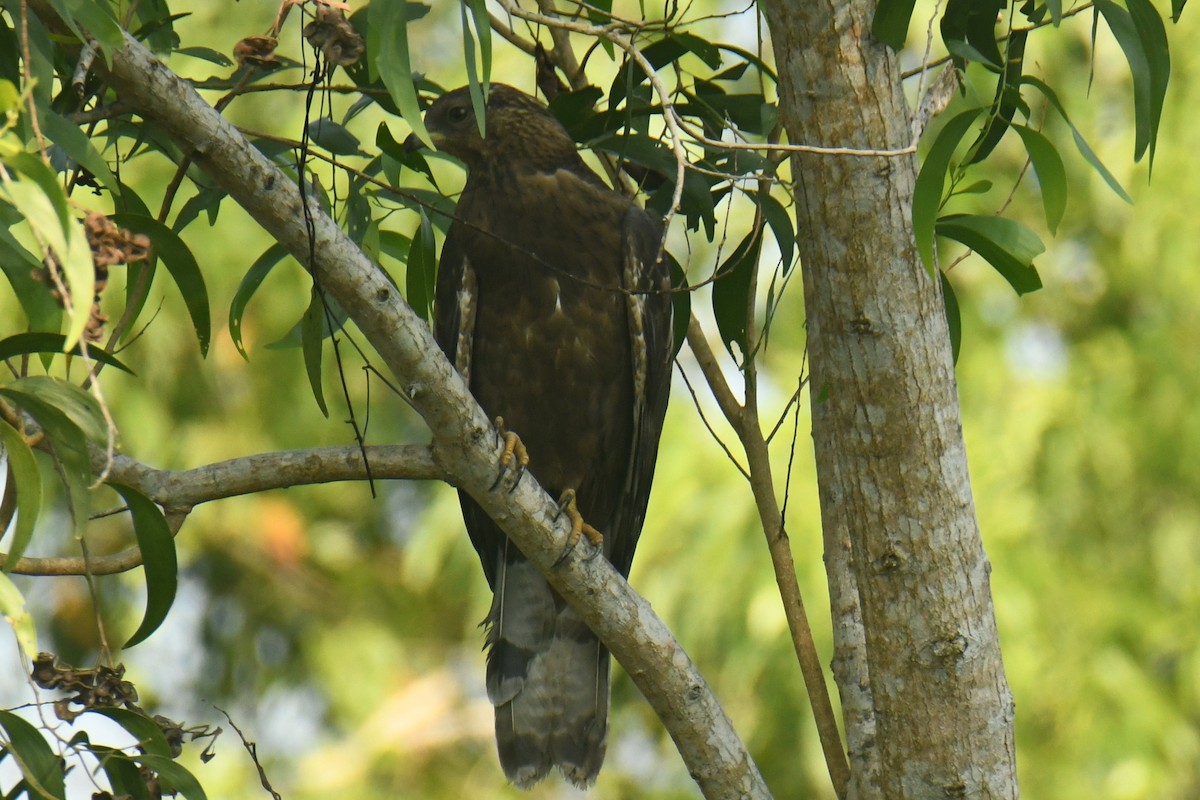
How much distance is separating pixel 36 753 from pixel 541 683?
76.2 inches

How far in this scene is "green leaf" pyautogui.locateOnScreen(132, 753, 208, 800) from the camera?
7.06 feet

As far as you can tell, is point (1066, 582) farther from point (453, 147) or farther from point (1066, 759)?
point (453, 147)

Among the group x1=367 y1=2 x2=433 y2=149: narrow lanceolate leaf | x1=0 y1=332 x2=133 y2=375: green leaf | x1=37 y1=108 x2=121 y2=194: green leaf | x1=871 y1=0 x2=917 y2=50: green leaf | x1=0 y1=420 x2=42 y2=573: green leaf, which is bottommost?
x1=0 y1=420 x2=42 y2=573: green leaf

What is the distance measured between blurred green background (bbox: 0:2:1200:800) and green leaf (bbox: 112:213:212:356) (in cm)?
376

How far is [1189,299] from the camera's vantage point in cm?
843

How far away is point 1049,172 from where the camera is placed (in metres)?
2.34

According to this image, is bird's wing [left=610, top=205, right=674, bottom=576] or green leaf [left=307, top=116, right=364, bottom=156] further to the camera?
bird's wing [left=610, top=205, right=674, bottom=576]

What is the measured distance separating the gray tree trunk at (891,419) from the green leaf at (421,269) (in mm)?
974

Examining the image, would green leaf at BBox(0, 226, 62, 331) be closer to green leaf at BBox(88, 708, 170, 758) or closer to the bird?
green leaf at BBox(88, 708, 170, 758)

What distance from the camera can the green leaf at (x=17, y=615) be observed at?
5.43 feet

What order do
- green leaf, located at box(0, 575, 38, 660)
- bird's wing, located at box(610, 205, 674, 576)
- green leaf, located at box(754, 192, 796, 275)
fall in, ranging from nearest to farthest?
green leaf, located at box(0, 575, 38, 660)
green leaf, located at box(754, 192, 796, 275)
bird's wing, located at box(610, 205, 674, 576)

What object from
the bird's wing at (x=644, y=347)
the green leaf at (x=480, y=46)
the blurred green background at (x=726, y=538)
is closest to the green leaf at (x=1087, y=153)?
the green leaf at (x=480, y=46)

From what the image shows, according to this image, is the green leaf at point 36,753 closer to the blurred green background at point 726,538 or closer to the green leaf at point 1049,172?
the green leaf at point 1049,172

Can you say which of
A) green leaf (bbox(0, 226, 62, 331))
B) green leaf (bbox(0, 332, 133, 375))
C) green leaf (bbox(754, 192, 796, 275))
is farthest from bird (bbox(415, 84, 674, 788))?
green leaf (bbox(0, 332, 133, 375))
